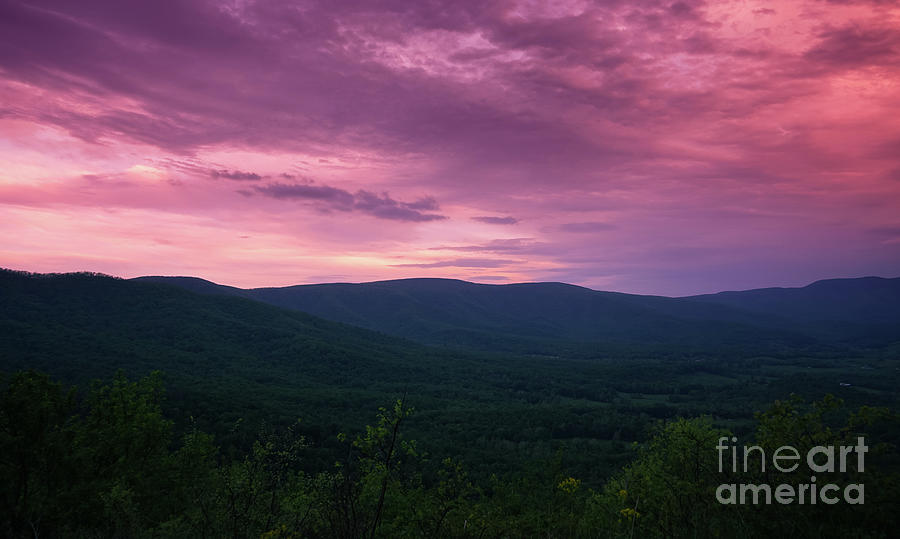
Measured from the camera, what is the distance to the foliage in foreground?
297 inches

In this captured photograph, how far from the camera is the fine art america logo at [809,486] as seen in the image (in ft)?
25.0

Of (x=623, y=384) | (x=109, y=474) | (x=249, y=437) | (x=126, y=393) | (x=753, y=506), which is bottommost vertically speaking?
(x=623, y=384)

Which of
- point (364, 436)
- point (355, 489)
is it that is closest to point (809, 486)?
point (355, 489)

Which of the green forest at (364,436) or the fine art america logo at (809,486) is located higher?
the fine art america logo at (809,486)

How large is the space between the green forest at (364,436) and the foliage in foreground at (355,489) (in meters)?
0.09

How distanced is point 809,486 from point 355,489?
28.9ft

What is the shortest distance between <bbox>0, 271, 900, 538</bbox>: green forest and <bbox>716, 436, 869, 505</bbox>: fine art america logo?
0.56ft

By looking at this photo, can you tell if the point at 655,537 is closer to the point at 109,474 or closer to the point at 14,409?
the point at 14,409

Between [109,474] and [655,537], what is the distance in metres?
29.1

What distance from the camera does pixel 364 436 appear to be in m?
32.9

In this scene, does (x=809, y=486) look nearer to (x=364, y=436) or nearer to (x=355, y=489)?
(x=355, y=489)

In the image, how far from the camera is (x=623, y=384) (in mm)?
177125

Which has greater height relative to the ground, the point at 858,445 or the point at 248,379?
the point at 858,445

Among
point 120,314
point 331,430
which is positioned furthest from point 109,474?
point 120,314
